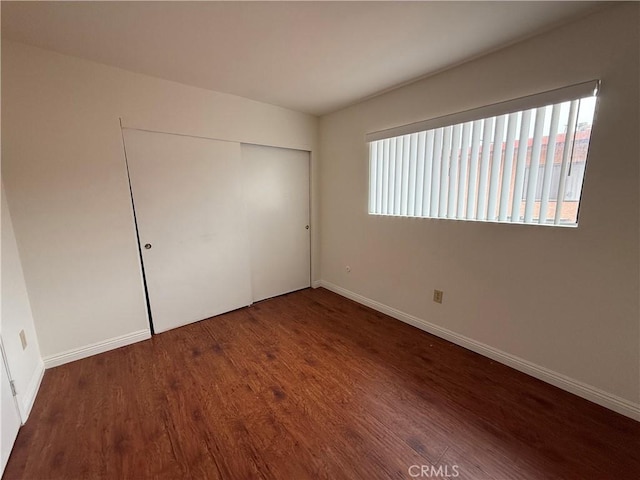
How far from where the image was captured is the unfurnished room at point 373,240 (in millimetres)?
1408

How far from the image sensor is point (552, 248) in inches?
68.2

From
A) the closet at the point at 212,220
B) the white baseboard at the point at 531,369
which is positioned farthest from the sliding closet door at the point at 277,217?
the white baseboard at the point at 531,369

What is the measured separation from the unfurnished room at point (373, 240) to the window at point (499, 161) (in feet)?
0.05

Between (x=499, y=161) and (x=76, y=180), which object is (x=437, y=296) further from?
(x=76, y=180)

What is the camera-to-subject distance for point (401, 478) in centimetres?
122

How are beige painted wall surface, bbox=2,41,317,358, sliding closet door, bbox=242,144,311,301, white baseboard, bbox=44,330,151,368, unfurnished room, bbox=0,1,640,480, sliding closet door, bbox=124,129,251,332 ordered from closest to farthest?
unfurnished room, bbox=0,1,640,480 < beige painted wall surface, bbox=2,41,317,358 < white baseboard, bbox=44,330,151,368 < sliding closet door, bbox=124,129,251,332 < sliding closet door, bbox=242,144,311,301

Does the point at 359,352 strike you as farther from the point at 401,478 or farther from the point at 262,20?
the point at 262,20

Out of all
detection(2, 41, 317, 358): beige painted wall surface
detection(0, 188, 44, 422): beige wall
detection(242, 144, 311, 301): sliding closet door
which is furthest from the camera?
detection(242, 144, 311, 301): sliding closet door

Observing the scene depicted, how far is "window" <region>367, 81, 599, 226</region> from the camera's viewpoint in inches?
64.2

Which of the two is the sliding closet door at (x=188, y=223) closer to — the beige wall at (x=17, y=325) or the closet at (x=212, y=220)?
the closet at (x=212, y=220)

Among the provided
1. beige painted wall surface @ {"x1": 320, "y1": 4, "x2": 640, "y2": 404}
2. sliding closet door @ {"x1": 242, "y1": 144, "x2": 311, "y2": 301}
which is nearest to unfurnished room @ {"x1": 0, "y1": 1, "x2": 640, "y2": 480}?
beige painted wall surface @ {"x1": 320, "y1": 4, "x2": 640, "y2": 404}

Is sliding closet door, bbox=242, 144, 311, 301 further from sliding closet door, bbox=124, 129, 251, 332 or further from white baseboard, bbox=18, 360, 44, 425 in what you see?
white baseboard, bbox=18, 360, 44, 425

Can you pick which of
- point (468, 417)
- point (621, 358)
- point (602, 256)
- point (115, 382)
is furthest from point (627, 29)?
point (115, 382)

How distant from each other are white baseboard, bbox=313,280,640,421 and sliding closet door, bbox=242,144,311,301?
1.31 metres
